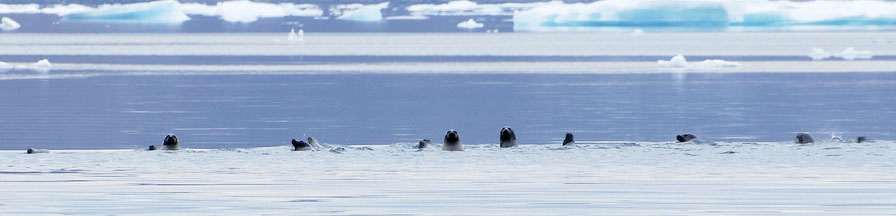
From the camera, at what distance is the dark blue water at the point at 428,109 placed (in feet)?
39.7

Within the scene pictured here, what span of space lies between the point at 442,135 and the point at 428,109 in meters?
3.44

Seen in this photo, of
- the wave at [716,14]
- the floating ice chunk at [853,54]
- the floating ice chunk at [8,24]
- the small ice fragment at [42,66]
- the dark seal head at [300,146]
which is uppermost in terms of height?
the floating ice chunk at [8,24]

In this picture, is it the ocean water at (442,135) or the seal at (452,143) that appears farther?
the seal at (452,143)

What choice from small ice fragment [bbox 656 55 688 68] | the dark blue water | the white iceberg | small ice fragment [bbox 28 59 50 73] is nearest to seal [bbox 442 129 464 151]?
the dark blue water

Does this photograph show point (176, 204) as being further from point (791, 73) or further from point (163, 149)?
point (791, 73)

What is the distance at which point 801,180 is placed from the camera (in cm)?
773

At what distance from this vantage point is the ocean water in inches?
274

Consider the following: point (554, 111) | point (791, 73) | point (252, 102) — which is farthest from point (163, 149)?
point (791, 73)

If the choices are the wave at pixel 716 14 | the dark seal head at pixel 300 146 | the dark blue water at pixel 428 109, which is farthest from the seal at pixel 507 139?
the wave at pixel 716 14

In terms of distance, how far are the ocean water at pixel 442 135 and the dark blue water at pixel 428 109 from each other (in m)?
0.03

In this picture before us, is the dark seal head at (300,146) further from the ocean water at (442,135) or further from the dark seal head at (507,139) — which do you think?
the dark seal head at (507,139)

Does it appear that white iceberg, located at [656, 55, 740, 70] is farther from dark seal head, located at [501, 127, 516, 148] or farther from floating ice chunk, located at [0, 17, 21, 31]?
floating ice chunk, located at [0, 17, 21, 31]

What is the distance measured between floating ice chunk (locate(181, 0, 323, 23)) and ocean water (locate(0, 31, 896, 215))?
61957 millimetres

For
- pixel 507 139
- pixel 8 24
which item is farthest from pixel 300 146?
pixel 8 24
